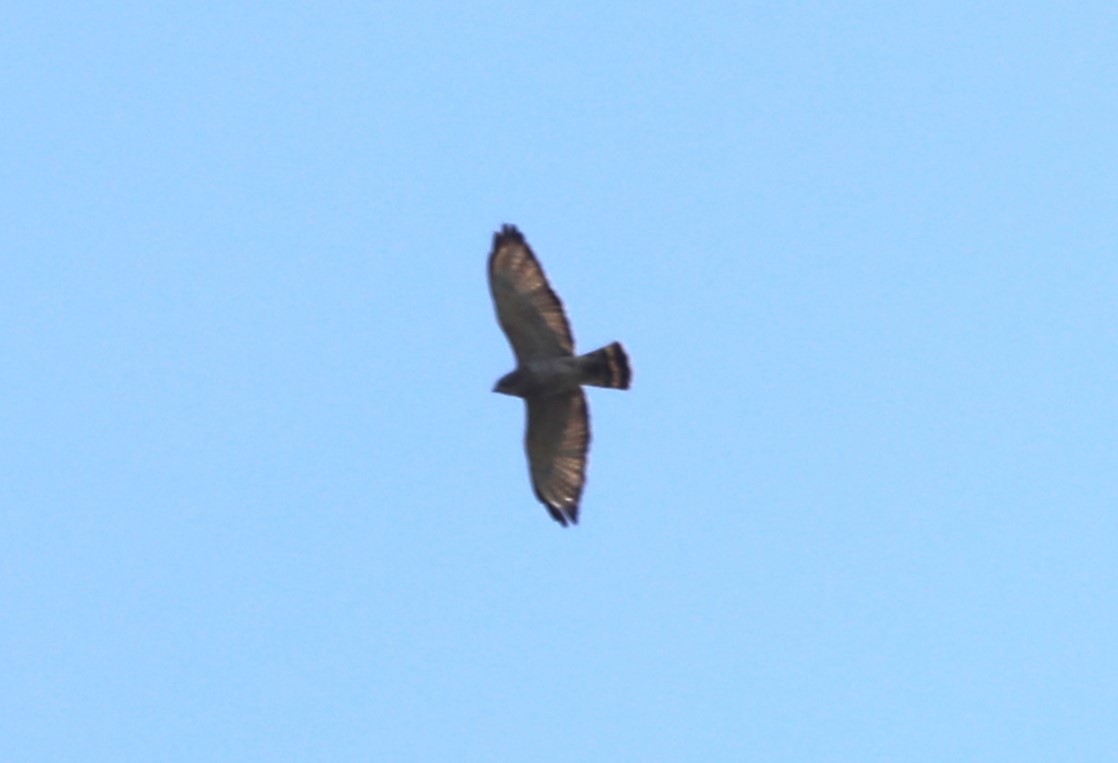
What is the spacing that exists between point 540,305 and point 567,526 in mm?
2155

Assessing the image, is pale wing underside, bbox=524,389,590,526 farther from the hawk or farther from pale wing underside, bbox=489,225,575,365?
pale wing underside, bbox=489,225,575,365

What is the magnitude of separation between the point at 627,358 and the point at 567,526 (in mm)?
1704

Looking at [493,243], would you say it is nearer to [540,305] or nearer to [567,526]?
[540,305]

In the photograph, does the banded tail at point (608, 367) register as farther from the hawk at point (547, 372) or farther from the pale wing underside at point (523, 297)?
the pale wing underside at point (523, 297)

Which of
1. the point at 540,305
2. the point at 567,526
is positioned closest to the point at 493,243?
the point at 540,305

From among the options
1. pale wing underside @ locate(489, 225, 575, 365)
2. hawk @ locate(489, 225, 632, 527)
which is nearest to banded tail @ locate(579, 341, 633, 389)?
hawk @ locate(489, 225, 632, 527)

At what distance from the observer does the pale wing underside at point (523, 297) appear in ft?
95.9

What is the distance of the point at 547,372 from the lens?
2953 centimetres

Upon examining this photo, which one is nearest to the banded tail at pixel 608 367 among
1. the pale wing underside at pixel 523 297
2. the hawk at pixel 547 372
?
the hawk at pixel 547 372

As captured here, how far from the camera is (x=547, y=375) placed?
2955cm

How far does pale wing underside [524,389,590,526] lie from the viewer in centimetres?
2984

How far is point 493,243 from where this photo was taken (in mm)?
29266

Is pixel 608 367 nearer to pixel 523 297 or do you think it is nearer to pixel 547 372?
pixel 547 372

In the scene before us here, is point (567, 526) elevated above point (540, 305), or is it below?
below
